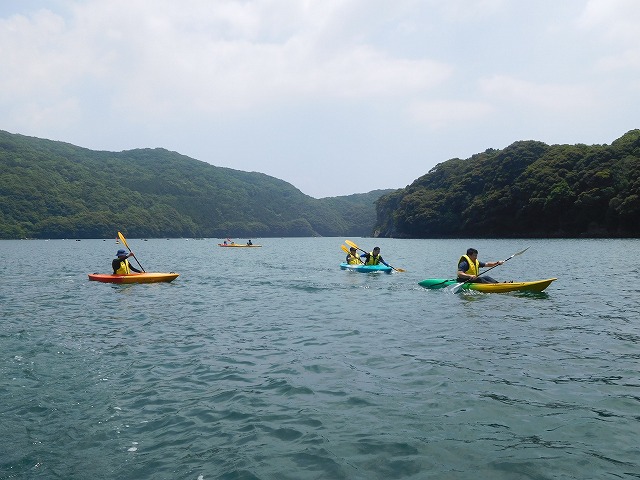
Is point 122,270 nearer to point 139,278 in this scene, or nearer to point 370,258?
point 139,278

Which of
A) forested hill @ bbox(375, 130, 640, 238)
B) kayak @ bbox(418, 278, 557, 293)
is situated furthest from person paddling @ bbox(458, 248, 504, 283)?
forested hill @ bbox(375, 130, 640, 238)

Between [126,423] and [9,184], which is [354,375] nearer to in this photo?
[126,423]

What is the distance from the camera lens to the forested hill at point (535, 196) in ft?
253

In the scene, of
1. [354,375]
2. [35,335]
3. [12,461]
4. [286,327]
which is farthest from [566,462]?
[35,335]

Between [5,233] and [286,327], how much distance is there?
146m

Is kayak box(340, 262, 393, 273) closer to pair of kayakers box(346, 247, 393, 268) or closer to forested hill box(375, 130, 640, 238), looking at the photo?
pair of kayakers box(346, 247, 393, 268)

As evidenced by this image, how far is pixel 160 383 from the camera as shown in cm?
828

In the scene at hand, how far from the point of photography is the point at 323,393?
7.70 m

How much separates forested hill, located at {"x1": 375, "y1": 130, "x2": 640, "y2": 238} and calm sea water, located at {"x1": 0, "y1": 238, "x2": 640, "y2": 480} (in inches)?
2796

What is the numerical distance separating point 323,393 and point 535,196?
90.5 metres

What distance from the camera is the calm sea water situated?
5.43 metres

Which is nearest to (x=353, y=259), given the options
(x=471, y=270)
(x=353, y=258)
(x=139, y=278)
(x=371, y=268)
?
(x=353, y=258)

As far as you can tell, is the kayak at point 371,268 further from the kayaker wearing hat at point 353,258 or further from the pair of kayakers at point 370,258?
the kayaker wearing hat at point 353,258

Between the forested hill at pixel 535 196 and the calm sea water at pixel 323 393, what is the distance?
233 feet
